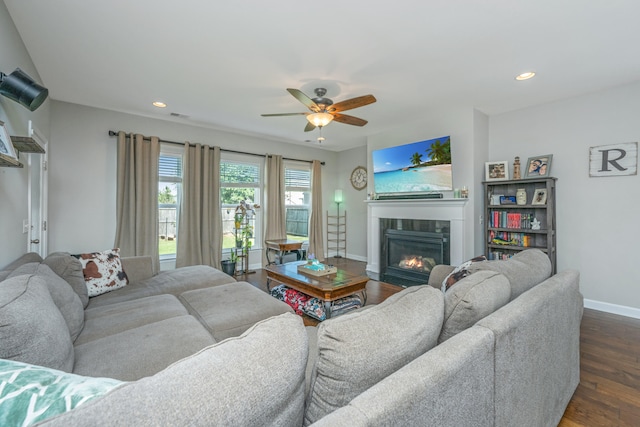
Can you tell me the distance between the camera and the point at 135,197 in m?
3.97

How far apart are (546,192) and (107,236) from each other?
19.4 ft

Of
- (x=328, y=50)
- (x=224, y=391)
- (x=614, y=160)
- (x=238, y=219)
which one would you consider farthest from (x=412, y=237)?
(x=224, y=391)

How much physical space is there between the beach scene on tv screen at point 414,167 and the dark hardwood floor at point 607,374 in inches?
87.1

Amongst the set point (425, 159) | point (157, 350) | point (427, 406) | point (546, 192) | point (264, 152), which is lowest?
point (157, 350)

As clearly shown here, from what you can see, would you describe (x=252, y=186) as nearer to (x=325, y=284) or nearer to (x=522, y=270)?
(x=325, y=284)

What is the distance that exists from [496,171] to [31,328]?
4.68m

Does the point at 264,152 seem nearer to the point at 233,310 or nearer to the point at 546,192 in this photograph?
the point at 233,310

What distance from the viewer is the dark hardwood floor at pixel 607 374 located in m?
1.64

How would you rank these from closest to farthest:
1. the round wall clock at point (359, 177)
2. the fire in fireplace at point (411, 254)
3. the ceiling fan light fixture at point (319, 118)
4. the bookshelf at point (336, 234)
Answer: the ceiling fan light fixture at point (319, 118) < the fire in fireplace at point (411, 254) < the round wall clock at point (359, 177) < the bookshelf at point (336, 234)

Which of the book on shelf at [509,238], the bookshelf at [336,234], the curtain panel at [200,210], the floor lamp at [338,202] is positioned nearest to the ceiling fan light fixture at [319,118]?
the curtain panel at [200,210]

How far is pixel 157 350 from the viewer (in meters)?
1.42

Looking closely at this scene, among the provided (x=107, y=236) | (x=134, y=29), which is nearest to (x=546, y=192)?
(x=134, y=29)

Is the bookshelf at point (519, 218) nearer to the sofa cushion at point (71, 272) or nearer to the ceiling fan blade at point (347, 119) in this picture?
the ceiling fan blade at point (347, 119)

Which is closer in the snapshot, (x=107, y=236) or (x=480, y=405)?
(x=480, y=405)
